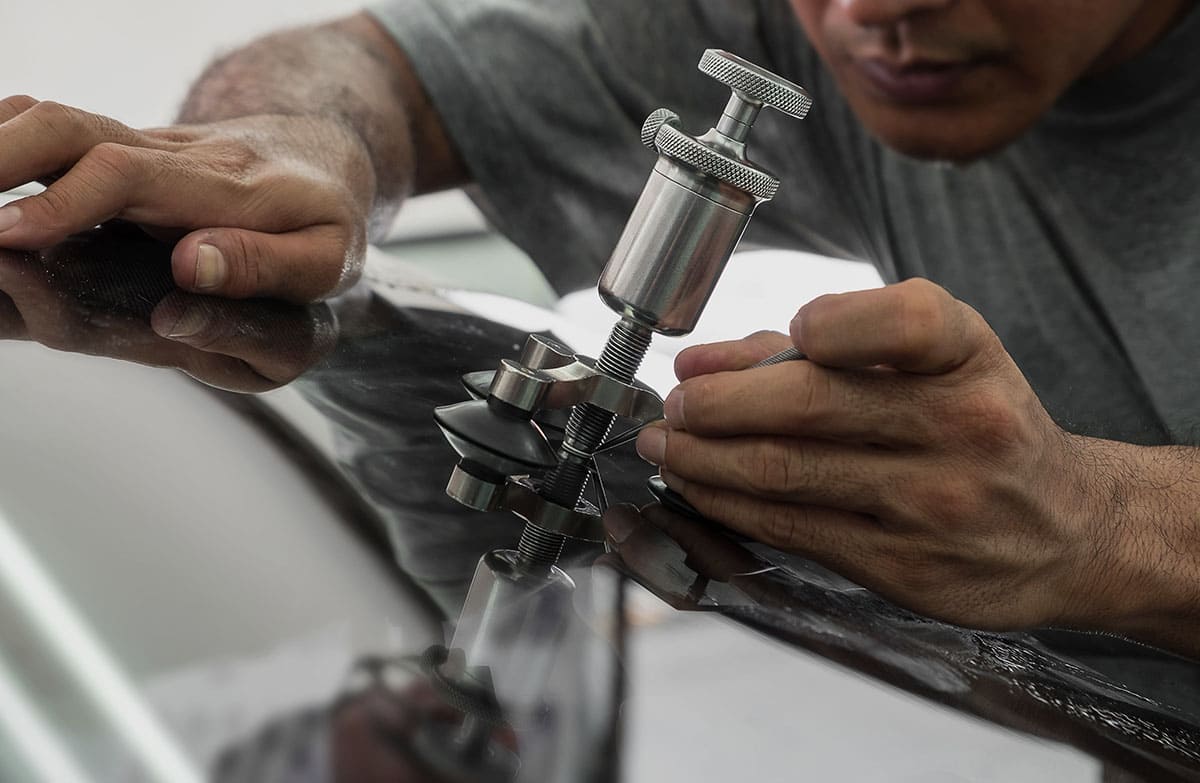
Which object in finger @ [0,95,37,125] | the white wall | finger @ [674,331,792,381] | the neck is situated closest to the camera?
finger @ [674,331,792,381]

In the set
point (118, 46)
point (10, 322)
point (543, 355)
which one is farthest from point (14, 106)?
point (118, 46)

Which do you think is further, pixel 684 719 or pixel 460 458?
pixel 460 458

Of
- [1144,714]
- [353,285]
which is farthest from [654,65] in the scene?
[1144,714]

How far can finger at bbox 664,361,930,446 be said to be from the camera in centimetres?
47

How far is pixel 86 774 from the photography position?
0.23m

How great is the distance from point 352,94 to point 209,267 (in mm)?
466

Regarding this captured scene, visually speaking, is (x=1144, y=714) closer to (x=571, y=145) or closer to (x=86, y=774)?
(x=86, y=774)

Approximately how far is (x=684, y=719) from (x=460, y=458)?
189mm

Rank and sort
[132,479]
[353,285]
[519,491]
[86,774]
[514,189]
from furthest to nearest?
[514,189], [353,285], [519,491], [132,479], [86,774]

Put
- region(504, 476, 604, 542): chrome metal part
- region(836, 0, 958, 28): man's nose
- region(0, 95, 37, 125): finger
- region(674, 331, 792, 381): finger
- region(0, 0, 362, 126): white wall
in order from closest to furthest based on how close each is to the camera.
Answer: region(504, 476, 604, 542): chrome metal part
region(674, 331, 792, 381): finger
region(0, 95, 37, 125): finger
region(836, 0, 958, 28): man's nose
region(0, 0, 362, 126): white wall

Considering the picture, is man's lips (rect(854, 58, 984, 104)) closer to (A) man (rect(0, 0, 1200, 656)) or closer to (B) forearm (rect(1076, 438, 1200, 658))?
(A) man (rect(0, 0, 1200, 656))

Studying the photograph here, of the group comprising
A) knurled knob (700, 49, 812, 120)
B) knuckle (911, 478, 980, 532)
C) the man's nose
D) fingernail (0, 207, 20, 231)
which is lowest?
fingernail (0, 207, 20, 231)

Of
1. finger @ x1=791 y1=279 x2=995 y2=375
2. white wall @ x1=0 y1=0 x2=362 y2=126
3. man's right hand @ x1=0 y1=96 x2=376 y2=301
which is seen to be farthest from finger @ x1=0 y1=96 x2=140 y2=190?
white wall @ x1=0 y1=0 x2=362 y2=126

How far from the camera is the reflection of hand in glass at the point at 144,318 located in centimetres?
48
